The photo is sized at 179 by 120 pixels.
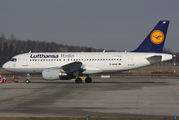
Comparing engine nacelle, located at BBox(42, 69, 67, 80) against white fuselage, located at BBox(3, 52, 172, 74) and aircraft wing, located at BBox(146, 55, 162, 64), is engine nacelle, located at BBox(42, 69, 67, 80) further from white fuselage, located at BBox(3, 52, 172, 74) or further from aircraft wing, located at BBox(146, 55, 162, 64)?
aircraft wing, located at BBox(146, 55, 162, 64)

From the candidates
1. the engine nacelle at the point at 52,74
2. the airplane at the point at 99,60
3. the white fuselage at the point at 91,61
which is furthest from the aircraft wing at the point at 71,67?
the engine nacelle at the point at 52,74

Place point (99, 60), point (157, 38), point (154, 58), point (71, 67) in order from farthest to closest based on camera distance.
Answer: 1. point (99, 60)
2. point (157, 38)
3. point (71, 67)
4. point (154, 58)

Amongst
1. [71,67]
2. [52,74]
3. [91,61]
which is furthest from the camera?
[91,61]

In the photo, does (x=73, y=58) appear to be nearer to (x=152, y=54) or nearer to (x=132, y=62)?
(x=132, y=62)

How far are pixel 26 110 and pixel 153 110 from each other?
A: 21.8ft

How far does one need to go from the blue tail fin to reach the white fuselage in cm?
87

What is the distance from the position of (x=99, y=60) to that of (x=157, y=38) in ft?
24.6

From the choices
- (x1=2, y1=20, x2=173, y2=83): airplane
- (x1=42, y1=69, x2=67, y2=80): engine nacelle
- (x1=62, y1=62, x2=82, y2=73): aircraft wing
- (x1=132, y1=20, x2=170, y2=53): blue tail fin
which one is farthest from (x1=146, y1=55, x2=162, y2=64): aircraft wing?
(x1=42, y1=69, x2=67, y2=80): engine nacelle

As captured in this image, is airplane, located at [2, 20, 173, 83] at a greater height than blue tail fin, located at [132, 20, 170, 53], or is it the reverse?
blue tail fin, located at [132, 20, 170, 53]

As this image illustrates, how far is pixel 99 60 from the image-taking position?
32.7m

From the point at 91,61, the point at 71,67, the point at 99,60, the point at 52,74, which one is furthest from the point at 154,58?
the point at 52,74

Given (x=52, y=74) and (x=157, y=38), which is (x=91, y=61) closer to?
(x=52, y=74)

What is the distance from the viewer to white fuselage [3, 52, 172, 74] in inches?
1252

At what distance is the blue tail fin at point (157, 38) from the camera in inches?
1268
